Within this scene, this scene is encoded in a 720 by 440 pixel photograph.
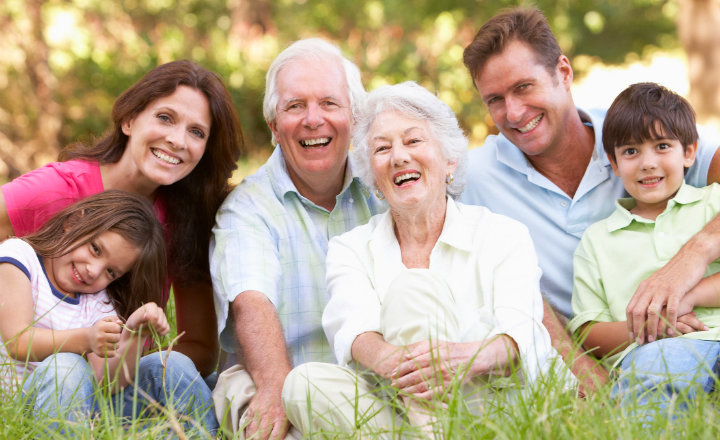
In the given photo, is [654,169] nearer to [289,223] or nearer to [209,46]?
[289,223]

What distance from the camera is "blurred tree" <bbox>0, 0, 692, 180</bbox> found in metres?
9.27

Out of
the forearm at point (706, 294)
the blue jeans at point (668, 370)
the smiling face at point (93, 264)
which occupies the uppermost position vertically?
the smiling face at point (93, 264)

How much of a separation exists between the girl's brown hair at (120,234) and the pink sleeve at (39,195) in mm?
192

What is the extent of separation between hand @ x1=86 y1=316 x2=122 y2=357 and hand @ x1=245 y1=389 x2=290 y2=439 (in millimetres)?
548

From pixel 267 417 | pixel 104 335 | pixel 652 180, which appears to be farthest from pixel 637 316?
pixel 104 335

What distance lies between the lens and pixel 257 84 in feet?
33.9

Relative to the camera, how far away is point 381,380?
251 cm

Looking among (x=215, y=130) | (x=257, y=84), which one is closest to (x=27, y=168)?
(x=257, y=84)

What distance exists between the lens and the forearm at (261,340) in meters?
2.83

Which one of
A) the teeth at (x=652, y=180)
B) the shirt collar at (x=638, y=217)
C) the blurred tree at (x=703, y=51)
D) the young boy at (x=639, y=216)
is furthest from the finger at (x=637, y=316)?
the blurred tree at (x=703, y=51)

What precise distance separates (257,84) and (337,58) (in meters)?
7.05

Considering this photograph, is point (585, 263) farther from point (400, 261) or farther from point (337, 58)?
point (337, 58)

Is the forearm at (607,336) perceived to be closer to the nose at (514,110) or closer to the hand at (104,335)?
the nose at (514,110)

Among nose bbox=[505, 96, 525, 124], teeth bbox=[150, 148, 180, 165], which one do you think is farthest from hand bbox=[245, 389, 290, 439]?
nose bbox=[505, 96, 525, 124]
